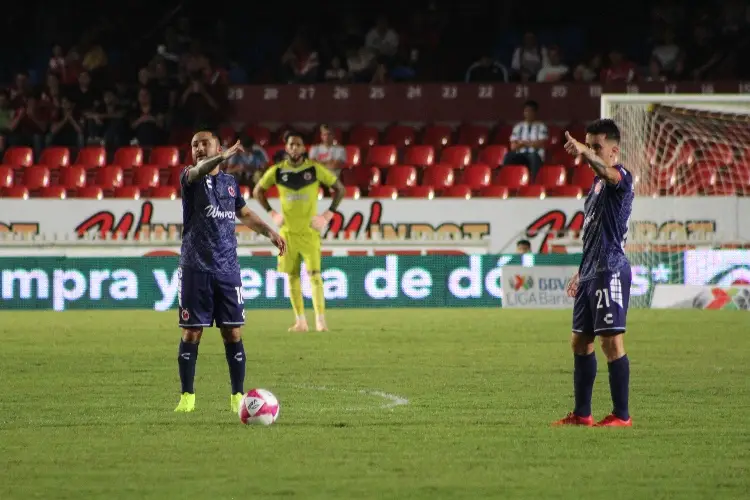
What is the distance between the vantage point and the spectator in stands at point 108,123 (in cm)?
2684

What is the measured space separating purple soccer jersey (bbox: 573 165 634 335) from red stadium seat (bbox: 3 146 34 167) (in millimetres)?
19211

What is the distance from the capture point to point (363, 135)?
27.9 metres

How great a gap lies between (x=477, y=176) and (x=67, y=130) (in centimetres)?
785

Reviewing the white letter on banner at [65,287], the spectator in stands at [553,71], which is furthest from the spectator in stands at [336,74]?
the white letter on banner at [65,287]

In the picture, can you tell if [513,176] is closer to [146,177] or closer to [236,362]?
[146,177]

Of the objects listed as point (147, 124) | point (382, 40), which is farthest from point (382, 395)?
point (382, 40)

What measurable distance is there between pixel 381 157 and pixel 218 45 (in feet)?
17.9

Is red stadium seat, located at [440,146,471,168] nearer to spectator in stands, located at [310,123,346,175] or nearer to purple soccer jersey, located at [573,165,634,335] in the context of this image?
spectator in stands, located at [310,123,346,175]

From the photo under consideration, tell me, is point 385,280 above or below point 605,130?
below

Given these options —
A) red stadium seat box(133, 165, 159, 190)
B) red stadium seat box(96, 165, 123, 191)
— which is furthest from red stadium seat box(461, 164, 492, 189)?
red stadium seat box(96, 165, 123, 191)

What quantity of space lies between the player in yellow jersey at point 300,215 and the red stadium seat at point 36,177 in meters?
9.54

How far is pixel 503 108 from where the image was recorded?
28156 mm

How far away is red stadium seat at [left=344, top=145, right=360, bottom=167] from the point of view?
86.8ft

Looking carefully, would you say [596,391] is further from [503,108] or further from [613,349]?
[503,108]
